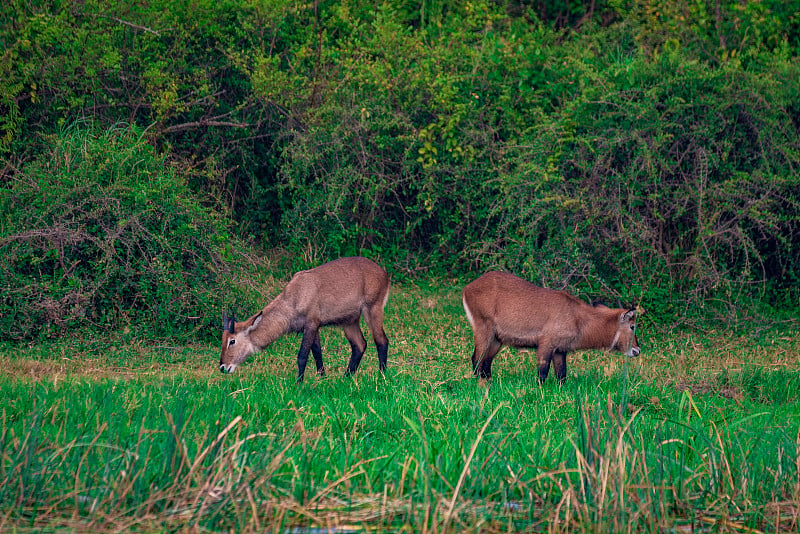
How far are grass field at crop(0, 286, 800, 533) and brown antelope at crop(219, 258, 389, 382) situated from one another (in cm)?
88

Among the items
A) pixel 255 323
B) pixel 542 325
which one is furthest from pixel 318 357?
pixel 542 325

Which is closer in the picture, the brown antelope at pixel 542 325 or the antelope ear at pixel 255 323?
the brown antelope at pixel 542 325

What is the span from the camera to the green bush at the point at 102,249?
30.7ft

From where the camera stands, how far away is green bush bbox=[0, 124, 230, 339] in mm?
9367

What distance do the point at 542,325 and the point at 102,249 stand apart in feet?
14.8

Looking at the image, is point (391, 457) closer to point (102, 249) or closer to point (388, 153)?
point (102, 249)

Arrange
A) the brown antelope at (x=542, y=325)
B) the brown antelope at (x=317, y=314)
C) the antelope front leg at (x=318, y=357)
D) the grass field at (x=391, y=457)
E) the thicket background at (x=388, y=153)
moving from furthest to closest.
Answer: the thicket background at (x=388, y=153), the antelope front leg at (x=318, y=357), the brown antelope at (x=317, y=314), the brown antelope at (x=542, y=325), the grass field at (x=391, y=457)

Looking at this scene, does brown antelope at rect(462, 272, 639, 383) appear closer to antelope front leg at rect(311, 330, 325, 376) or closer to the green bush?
antelope front leg at rect(311, 330, 325, 376)

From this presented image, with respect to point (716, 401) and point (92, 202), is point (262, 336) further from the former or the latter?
point (716, 401)

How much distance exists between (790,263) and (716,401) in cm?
539

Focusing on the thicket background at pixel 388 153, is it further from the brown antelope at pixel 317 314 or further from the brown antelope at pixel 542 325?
the brown antelope at pixel 542 325

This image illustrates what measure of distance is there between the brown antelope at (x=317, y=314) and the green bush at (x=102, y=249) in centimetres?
132

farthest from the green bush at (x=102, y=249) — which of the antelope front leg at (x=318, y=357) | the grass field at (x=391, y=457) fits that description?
the grass field at (x=391, y=457)

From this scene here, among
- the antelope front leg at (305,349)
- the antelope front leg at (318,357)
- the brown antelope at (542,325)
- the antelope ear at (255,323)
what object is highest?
the brown antelope at (542,325)
